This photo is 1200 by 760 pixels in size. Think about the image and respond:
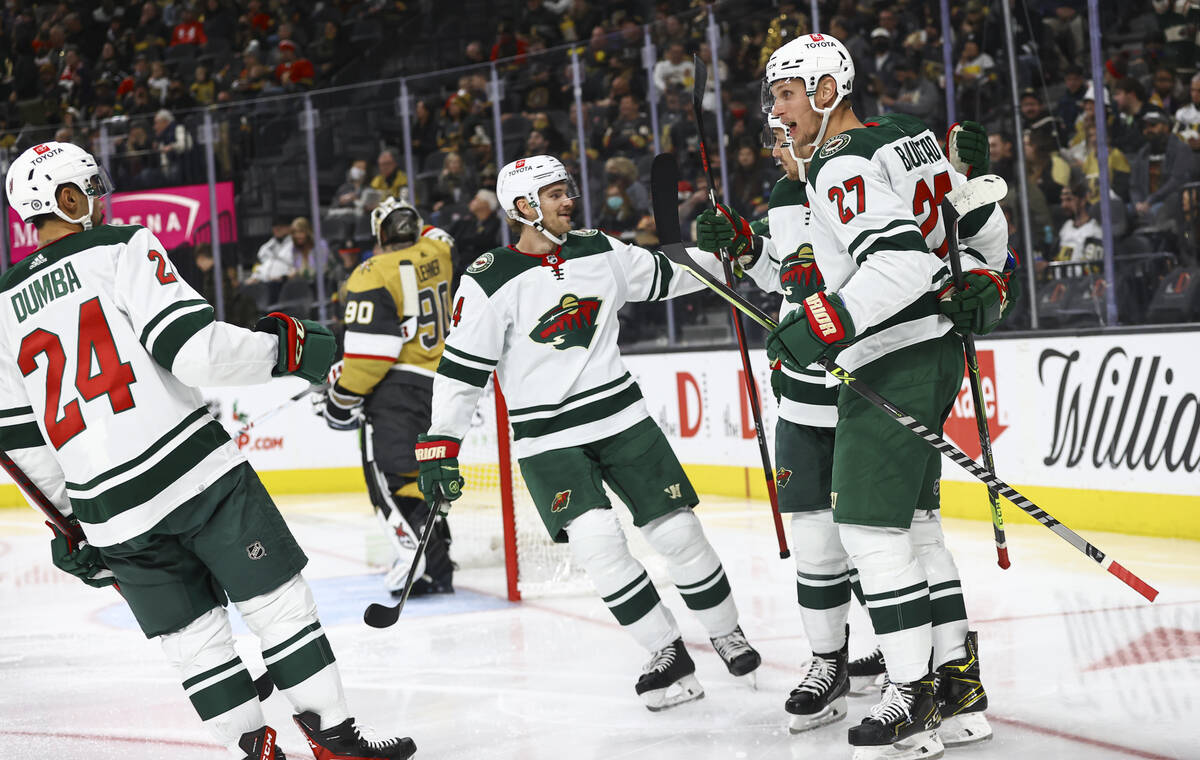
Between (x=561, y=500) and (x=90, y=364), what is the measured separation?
3.91ft

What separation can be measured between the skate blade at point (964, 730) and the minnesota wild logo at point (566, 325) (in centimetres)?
126

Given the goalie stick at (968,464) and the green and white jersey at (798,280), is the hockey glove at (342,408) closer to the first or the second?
the goalie stick at (968,464)

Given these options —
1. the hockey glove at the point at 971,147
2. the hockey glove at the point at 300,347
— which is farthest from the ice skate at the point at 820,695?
the hockey glove at the point at 300,347

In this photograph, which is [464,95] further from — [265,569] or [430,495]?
[265,569]

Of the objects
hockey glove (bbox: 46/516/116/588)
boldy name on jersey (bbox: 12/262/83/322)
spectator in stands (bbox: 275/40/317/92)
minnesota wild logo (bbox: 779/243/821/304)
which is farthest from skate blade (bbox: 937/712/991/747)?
spectator in stands (bbox: 275/40/317/92)

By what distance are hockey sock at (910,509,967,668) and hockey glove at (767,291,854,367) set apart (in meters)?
0.51

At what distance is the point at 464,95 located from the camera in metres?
8.63

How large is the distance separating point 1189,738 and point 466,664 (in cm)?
199

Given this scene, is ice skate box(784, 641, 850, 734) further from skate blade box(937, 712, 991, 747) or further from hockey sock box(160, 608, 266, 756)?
hockey sock box(160, 608, 266, 756)

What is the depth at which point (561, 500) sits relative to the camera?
321 cm

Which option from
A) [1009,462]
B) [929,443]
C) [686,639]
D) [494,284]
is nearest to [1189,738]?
[929,443]

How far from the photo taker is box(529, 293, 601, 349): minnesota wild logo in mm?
3229

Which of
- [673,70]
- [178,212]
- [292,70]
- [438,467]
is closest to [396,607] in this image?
[438,467]

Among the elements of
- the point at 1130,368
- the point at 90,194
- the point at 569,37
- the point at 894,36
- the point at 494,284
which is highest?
the point at 569,37
